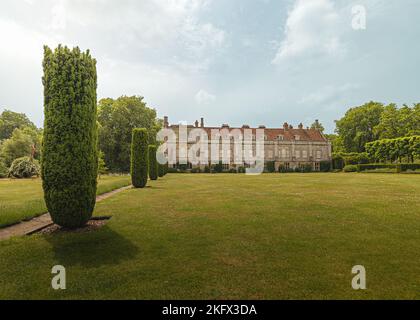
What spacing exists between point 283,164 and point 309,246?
54.3 meters

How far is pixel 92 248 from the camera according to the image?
5.31 metres

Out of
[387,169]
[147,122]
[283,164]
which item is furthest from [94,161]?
[283,164]

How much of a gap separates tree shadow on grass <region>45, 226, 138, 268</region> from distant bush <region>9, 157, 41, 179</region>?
34.7 m

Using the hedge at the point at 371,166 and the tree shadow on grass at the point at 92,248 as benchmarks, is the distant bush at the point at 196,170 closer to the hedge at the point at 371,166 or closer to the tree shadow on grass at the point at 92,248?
the hedge at the point at 371,166

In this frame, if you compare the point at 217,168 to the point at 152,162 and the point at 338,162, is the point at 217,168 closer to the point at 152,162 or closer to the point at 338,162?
the point at 338,162

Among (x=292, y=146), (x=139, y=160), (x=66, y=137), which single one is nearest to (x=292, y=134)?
(x=292, y=146)

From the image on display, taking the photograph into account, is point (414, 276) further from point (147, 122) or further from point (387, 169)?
point (387, 169)

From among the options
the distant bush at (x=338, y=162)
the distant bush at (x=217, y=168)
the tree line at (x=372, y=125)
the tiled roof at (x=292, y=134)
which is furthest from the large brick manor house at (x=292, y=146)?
the distant bush at (x=217, y=168)

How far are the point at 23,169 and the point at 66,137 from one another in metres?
34.9

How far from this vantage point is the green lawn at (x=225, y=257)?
11.6 feet

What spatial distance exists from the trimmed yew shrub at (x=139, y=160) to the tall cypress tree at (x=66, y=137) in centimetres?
1079

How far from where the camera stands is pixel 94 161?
7.04m

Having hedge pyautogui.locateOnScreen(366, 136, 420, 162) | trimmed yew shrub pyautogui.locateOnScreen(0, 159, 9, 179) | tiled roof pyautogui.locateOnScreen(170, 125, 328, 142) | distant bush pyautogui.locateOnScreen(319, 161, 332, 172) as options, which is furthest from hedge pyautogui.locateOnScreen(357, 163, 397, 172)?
trimmed yew shrub pyautogui.locateOnScreen(0, 159, 9, 179)

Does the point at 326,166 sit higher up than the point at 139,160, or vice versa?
the point at 139,160
